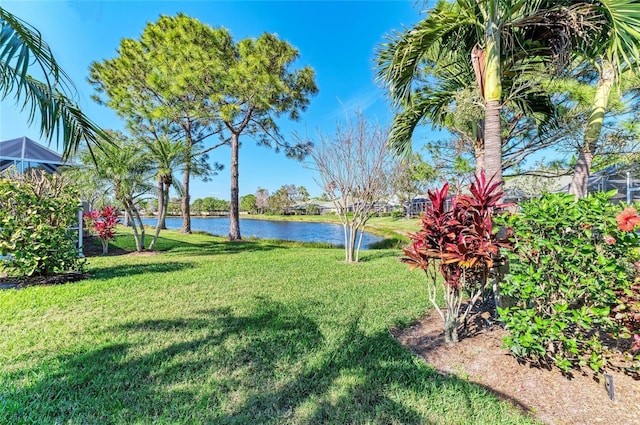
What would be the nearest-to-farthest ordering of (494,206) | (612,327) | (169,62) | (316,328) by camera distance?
1. (612,327)
2. (494,206)
3. (316,328)
4. (169,62)

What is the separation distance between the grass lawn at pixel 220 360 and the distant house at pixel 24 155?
642cm

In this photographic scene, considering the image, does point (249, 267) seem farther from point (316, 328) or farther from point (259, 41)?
point (259, 41)

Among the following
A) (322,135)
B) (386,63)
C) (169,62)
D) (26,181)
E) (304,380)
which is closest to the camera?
(304,380)

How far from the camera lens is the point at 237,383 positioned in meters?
2.12

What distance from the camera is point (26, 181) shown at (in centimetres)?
500

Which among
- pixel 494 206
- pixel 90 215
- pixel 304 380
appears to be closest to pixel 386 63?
pixel 494 206

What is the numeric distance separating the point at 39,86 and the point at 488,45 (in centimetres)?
498

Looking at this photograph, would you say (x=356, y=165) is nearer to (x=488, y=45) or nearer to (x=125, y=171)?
(x=488, y=45)

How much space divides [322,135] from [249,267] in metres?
4.21

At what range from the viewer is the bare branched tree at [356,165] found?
7672 mm

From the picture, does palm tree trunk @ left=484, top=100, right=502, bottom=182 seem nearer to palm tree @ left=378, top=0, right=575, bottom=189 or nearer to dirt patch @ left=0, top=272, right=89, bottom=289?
palm tree @ left=378, top=0, right=575, bottom=189

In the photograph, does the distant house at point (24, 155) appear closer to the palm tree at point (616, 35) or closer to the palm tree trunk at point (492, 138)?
the palm tree trunk at point (492, 138)

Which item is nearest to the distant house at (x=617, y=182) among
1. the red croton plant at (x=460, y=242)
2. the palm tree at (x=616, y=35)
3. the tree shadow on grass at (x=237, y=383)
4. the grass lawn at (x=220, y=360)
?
the palm tree at (x=616, y=35)

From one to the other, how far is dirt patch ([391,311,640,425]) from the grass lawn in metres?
0.17
